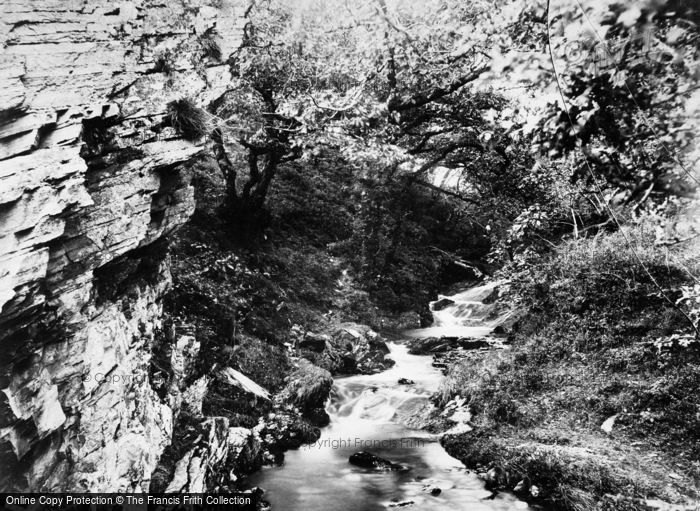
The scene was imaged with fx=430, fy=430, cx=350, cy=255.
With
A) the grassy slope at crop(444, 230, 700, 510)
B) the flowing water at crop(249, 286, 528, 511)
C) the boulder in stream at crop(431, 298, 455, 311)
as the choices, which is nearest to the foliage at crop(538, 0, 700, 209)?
the grassy slope at crop(444, 230, 700, 510)

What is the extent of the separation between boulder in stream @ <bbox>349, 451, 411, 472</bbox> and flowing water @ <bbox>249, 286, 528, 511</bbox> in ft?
0.37

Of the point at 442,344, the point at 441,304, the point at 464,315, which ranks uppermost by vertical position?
the point at 441,304

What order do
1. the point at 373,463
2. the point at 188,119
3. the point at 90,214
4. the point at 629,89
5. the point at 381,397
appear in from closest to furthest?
the point at 629,89, the point at 90,214, the point at 188,119, the point at 373,463, the point at 381,397

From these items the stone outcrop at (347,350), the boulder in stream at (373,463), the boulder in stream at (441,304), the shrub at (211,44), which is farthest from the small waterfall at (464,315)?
the shrub at (211,44)

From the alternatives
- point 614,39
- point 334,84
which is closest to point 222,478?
point 334,84

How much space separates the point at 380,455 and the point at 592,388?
13.0 ft

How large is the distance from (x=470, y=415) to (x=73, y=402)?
264 inches

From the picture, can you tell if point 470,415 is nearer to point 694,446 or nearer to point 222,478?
point 694,446

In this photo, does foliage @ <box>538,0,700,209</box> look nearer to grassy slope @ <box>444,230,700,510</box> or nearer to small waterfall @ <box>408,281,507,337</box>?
grassy slope @ <box>444,230,700,510</box>

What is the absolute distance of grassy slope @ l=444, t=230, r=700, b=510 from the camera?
231 inches

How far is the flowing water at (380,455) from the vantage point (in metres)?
6.64

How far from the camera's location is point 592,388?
7426mm

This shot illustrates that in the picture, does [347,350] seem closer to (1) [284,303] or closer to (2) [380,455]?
(1) [284,303]

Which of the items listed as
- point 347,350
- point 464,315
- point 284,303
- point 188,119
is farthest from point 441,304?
point 188,119
